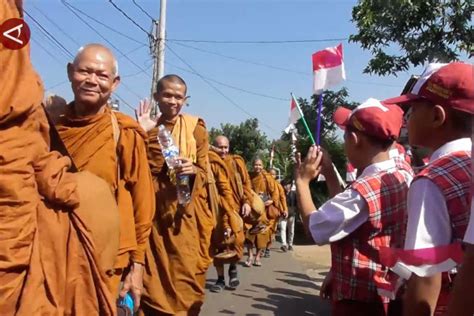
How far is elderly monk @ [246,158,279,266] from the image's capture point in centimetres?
1271

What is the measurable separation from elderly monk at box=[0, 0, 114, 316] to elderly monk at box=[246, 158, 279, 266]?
10.4m

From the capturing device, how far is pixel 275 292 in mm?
9586

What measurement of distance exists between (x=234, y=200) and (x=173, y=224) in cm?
359

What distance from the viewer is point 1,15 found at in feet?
6.40

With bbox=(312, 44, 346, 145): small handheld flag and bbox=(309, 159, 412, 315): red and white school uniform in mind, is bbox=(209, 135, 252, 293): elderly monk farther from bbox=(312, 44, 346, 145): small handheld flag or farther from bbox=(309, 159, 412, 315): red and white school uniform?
bbox=(309, 159, 412, 315): red and white school uniform

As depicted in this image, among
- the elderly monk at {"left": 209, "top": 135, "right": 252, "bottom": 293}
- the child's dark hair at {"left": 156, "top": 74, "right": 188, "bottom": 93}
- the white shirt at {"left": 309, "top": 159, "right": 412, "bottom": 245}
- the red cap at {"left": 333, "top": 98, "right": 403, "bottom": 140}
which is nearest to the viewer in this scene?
the white shirt at {"left": 309, "top": 159, "right": 412, "bottom": 245}

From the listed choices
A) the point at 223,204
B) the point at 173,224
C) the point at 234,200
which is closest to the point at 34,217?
the point at 173,224

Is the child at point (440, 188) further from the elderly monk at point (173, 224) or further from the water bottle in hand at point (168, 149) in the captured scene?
the elderly monk at point (173, 224)

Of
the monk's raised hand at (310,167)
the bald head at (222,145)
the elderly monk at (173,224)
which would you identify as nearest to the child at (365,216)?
the monk's raised hand at (310,167)

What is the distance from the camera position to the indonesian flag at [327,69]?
406 cm

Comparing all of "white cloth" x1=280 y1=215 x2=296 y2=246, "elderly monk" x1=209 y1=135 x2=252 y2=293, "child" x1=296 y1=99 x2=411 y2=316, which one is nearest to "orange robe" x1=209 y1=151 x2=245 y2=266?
"elderly monk" x1=209 y1=135 x2=252 y2=293

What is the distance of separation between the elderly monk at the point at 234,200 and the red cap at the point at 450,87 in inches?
198

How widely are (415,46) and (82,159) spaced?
5874 mm

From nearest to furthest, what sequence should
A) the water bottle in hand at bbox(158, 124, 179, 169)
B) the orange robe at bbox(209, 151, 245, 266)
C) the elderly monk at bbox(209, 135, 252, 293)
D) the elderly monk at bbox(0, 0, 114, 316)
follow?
the elderly monk at bbox(0, 0, 114, 316), the water bottle in hand at bbox(158, 124, 179, 169), the orange robe at bbox(209, 151, 245, 266), the elderly monk at bbox(209, 135, 252, 293)
